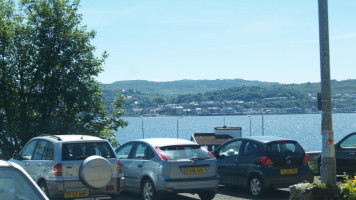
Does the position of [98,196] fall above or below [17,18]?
below

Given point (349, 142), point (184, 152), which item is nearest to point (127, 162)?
point (184, 152)

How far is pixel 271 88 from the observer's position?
15738 cm

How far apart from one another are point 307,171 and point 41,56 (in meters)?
10.7

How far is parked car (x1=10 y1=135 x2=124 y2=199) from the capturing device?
934 centimetres

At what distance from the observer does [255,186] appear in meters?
12.5

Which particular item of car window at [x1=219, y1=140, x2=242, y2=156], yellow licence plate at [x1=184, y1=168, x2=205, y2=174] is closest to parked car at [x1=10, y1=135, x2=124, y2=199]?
yellow licence plate at [x1=184, y1=168, x2=205, y2=174]

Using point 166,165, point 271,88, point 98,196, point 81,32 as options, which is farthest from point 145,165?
point 271,88

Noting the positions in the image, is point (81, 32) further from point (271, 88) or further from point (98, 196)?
point (271, 88)

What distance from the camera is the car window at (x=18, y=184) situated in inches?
187

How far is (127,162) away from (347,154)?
690 centimetres

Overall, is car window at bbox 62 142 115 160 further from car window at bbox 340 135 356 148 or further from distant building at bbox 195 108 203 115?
distant building at bbox 195 108 203 115

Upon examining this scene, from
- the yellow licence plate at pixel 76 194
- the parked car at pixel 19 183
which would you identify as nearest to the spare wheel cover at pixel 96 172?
the yellow licence plate at pixel 76 194

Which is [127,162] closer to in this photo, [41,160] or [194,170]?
[194,170]

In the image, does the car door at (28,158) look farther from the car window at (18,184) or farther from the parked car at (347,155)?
the parked car at (347,155)
